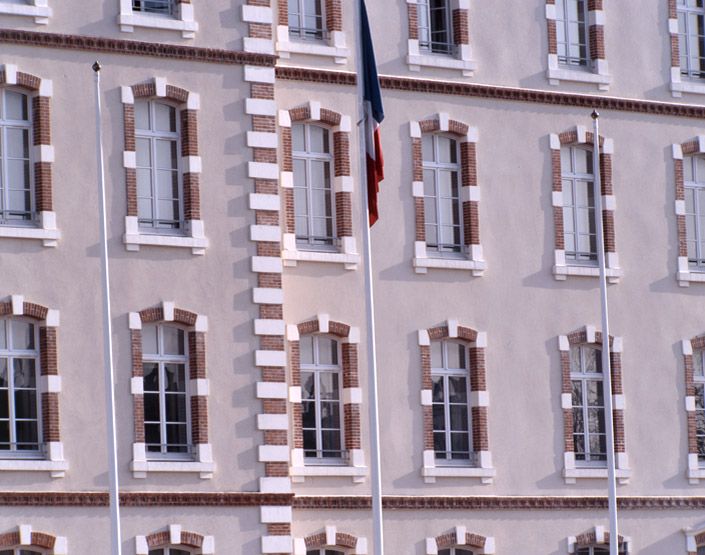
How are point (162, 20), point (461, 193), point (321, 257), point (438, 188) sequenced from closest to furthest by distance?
point (162, 20) < point (321, 257) < point (438, 188) < point (461, 193)

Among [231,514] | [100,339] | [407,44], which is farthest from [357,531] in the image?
[407,44]

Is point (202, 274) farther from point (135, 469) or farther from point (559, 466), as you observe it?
point (559, 466)

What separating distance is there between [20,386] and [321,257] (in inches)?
246

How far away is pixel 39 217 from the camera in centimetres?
3906

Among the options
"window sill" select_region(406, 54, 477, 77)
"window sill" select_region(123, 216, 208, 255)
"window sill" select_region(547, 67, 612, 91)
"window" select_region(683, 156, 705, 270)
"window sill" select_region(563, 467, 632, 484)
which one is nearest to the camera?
"window sill" select_region(123, 216, 208, 255)

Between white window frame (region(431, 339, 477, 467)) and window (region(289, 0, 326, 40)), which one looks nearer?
window (region(289, 0, 326, 40))

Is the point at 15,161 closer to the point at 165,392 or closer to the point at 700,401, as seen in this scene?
the point at 165,392

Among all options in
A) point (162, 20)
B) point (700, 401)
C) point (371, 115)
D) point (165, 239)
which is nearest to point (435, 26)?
point (162, 20)

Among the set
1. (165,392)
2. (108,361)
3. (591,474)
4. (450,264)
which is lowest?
(591,474)

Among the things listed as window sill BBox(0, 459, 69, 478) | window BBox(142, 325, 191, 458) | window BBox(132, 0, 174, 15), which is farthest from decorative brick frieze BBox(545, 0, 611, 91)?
window sill BBox(0, 459, 69, 478)

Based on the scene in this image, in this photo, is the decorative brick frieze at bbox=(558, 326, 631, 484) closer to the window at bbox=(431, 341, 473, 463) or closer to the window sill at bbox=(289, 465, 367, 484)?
the window at bbox=(431, 341, 473, 463)

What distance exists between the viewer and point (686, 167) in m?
47.0

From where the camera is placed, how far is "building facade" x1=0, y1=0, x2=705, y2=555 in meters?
39.1

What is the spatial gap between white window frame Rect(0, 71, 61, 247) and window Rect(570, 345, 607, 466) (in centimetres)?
1107
